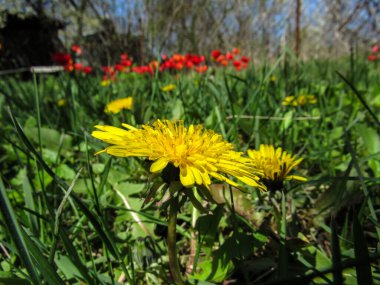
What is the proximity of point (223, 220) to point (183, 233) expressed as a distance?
13 cm

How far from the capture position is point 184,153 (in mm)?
625

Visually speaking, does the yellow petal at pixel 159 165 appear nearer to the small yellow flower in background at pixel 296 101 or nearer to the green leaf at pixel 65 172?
the green leaf at pixel 65 172

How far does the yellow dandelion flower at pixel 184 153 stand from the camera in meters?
0.58

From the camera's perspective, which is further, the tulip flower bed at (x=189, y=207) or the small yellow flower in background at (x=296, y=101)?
the small yellow flower in background at (x=296, y=101)

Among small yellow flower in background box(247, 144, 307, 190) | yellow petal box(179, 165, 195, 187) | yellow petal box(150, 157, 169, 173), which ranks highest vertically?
yellow petal box(150, 157, 169, 173)

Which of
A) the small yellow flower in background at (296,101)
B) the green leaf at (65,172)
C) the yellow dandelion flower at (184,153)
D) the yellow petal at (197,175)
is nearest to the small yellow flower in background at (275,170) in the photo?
the yellow dandelion flower at (184,153)

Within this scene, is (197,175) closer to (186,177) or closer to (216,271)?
(186,177)

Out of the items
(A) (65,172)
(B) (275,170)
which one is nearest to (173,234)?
(B) (275,170)

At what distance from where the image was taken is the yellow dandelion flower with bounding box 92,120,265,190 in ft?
1.90

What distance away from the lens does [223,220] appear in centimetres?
101

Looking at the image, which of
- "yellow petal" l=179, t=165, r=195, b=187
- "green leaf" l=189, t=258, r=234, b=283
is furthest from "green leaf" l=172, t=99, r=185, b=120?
"yellow petal" l=179, t=165, r=195, b=187

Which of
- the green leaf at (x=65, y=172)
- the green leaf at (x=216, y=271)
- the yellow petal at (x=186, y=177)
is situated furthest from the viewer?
the green leaf at (x=65, y=172)

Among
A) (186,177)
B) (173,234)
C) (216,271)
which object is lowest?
(216,271)

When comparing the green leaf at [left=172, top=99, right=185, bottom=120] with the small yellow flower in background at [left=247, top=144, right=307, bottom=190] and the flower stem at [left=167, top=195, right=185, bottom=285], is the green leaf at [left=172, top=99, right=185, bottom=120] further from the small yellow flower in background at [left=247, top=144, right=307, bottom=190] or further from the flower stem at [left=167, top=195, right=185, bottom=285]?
the flower stem at [left=167, top=195, right=185, bottom=285]
